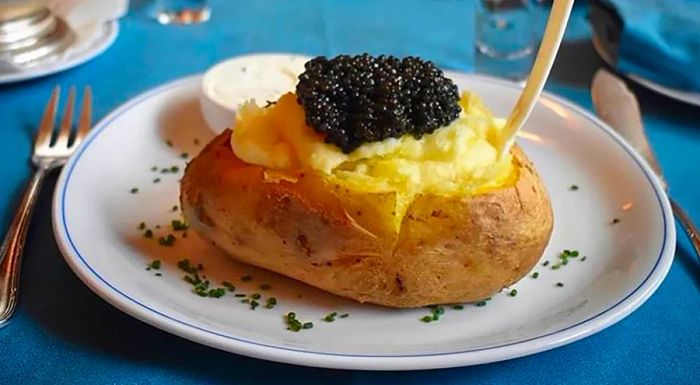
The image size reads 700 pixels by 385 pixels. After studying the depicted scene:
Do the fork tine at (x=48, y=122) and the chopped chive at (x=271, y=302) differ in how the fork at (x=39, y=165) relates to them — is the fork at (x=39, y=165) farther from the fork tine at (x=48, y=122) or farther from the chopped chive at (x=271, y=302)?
the chopped chive at (x=271, y=302)

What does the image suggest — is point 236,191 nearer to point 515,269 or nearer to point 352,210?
point 352,210

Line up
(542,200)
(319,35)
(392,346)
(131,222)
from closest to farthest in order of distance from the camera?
1. (392,346)
2. (542,200)
3. (131,222)
4. (319,35)

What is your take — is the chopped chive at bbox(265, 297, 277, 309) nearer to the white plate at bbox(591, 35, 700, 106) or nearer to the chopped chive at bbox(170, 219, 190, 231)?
the chopped chive at bbox(170, 219, 190, 231)

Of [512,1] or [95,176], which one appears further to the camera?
[512,1]

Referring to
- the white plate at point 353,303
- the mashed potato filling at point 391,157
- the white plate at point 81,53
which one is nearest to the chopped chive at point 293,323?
the white plate at point 353,303

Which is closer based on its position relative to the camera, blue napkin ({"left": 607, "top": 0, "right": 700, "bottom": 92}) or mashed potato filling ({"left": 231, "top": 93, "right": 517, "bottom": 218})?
mashed potato filling ({"left": 231, "top": 93, "right": 517, "bottom": 218})

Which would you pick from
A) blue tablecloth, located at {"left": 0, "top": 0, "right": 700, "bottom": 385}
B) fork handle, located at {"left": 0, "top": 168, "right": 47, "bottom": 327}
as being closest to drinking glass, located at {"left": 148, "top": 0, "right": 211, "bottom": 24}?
blue tablecloth, located at {"left": 0, "top": 0, "right": 700, "bottom": 385}

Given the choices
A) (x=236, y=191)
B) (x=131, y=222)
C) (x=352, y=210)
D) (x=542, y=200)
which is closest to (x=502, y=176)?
(x=542, y=200)
